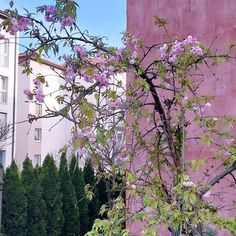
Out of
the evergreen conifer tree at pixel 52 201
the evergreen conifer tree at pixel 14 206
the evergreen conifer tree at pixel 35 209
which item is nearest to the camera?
the evergreen conifer tree at pixel 14 206

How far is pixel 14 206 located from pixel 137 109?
643cm

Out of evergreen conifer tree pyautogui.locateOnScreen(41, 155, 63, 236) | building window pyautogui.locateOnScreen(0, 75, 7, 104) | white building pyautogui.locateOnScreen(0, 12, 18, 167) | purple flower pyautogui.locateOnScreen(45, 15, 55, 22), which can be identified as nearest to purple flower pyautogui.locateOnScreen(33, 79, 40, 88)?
purple flower pyautogui.locateOnScreen(45, 15, 55, 22)

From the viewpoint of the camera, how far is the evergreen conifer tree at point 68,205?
36.0 ft

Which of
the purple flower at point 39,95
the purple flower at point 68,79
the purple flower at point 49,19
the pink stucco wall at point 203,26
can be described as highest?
the pink stucco wall at point 203,26

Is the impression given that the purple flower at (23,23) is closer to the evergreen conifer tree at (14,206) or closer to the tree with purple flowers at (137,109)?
the tree with purple flowers at (137,109)

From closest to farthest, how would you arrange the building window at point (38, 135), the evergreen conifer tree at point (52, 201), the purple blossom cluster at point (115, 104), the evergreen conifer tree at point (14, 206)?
the purple blossom cluster at point (115, 104) → the evergreen conifer tree at point (14, 206) → the evergreen conifer tree at point (52, 201) → the building window at point (38, 135)

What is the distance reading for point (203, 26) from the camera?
704 centimetres

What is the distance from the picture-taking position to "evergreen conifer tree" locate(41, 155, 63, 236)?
412 inches

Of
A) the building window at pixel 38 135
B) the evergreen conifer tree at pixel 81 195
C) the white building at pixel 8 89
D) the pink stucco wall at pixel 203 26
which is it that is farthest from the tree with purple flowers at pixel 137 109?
the building window at pixel 38 135

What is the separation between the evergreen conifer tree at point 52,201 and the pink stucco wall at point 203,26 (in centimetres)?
381

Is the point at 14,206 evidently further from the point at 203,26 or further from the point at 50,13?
the point at 50,13

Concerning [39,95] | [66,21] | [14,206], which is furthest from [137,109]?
[14,206]

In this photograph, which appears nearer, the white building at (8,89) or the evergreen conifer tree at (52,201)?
the evergreen conifer tree at (52,201)

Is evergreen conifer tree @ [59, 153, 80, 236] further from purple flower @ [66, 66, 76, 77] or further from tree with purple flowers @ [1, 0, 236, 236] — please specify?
purple flower @ [66, 66, 76, 77]
